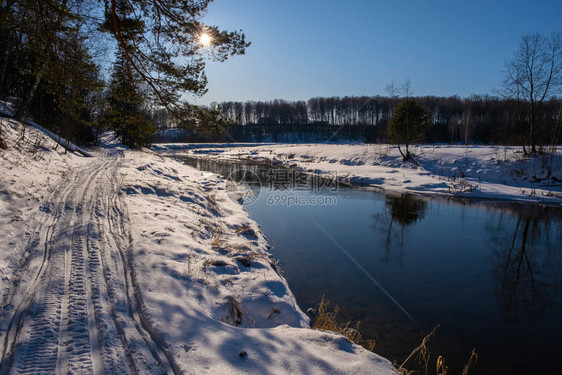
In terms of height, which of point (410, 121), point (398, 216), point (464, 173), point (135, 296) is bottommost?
point (398, 216)

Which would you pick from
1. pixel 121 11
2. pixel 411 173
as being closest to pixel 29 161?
Result: pixel 121 11

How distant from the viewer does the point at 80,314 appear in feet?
10.0

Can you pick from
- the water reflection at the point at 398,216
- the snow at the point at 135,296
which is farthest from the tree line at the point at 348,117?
the snow at the point at 135,296

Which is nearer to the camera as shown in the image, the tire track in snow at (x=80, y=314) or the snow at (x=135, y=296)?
the tire track in snow at (x=80, y=314)

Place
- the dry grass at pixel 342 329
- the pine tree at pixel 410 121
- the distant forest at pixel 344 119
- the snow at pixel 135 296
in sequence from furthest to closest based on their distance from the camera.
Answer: the distant forest at pixel 344 119, the pine tree at pixel 410 121, the dry grass at pixel 342 329, the snow at pixel 135 296

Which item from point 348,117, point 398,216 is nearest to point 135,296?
point 398,216

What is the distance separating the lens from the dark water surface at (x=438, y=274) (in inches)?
183

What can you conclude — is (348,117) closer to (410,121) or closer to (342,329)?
(410,121)

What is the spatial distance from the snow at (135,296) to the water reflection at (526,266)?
452 cm

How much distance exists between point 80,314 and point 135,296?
2.21 feet

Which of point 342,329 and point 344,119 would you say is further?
point 344,119

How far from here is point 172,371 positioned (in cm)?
256

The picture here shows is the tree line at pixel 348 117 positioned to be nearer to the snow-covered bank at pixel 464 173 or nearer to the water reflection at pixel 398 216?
the snow-covered bank at pixel 464 173

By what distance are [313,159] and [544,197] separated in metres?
21.2
